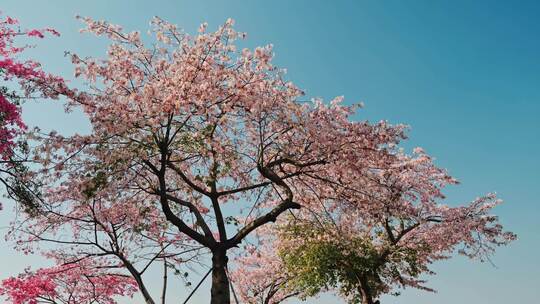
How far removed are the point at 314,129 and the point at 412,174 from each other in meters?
8.78

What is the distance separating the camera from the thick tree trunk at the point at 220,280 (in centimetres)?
1351

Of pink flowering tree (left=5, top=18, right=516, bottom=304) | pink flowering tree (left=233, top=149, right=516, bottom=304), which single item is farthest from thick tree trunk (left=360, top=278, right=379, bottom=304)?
pink flowering tree (left=5, top=18, right=516, bottom=304)

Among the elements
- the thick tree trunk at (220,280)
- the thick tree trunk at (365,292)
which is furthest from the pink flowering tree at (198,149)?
the thick tree trunk at (365,292)

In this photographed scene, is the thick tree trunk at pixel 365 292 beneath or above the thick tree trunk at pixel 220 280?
above

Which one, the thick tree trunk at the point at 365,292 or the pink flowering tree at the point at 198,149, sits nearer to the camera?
the pink flowering tree at the point at 198,149

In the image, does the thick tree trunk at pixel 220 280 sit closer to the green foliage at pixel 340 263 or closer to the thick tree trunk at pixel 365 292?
the green foliage at pixel 340 263

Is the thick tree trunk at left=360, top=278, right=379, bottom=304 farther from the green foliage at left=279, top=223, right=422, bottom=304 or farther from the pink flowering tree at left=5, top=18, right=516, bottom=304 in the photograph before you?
the pink flowering tree at left=5, top=18, right=516, bottom=304

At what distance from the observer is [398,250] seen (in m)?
23.7

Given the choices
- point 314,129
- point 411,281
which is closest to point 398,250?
point 411,281

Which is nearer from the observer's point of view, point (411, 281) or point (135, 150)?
point (135, 150)

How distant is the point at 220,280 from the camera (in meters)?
13.6

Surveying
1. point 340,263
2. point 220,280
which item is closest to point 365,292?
point 340,263

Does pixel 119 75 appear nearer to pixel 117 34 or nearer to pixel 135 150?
pixel 117 34

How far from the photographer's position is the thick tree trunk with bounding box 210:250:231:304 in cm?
1351
